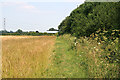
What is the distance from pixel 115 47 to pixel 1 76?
3.99m

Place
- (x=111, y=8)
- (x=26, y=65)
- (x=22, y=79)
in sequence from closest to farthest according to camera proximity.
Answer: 1. (x=22, y=79)
2. (x=26, y=65)
3. (x=111, y=8)

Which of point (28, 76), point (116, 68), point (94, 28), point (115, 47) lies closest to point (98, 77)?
point (116, 68)

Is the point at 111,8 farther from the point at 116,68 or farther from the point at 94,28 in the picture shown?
the point at 116,68

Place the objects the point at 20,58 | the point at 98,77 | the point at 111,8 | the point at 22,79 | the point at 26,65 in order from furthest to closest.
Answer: the point at 111,8 < the point at 20,58 < the point at 26,65 < the point at 98,77 < the point at 22,79

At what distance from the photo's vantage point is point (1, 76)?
3.72 meters

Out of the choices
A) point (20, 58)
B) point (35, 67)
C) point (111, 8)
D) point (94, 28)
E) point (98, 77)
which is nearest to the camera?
point (98, 77)

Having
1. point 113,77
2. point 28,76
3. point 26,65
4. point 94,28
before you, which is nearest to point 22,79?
point 28,76

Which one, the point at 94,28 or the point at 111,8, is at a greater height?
the point at 111,8

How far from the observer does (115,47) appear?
4762 mm

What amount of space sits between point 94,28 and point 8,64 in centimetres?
547

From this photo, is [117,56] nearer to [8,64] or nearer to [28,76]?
[28,76]

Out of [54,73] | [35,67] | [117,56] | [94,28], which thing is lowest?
[54,73]

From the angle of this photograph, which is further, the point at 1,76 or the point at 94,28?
the point at 94,28

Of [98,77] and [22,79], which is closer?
[22,79]
